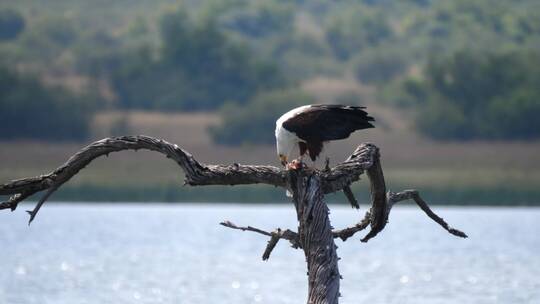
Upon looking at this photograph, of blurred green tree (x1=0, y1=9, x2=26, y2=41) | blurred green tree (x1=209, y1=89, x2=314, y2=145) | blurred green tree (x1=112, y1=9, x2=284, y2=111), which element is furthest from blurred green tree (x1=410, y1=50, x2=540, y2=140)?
blurred green tree (x1=0, y1=9, x2=26, y2=41)

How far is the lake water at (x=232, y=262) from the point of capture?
20797 mm

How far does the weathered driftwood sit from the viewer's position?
386 inches

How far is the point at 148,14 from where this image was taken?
10975 centimetres

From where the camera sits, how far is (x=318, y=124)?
1095cm

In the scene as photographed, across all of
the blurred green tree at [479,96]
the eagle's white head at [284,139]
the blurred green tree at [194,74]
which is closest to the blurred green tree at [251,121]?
the blurred green tree at [194,74]

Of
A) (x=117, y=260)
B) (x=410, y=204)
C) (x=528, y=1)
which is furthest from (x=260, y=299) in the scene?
(x=528, y=1)

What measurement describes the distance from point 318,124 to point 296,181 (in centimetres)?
104

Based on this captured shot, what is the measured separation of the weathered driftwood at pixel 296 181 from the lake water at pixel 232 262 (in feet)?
29.7

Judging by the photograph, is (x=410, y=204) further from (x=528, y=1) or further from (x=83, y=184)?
(x=528, y=1)

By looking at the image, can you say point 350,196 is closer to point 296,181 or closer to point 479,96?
point 296,181

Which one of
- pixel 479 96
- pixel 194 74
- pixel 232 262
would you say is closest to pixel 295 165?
pixel 232 262

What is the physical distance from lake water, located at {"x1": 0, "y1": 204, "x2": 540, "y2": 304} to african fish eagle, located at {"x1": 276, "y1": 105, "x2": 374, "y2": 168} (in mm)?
8315

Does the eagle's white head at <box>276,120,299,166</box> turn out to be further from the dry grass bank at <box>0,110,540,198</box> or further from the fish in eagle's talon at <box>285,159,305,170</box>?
the dry grass bank at <box>0,110,540,198</box>

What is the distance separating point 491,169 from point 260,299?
160 ft
